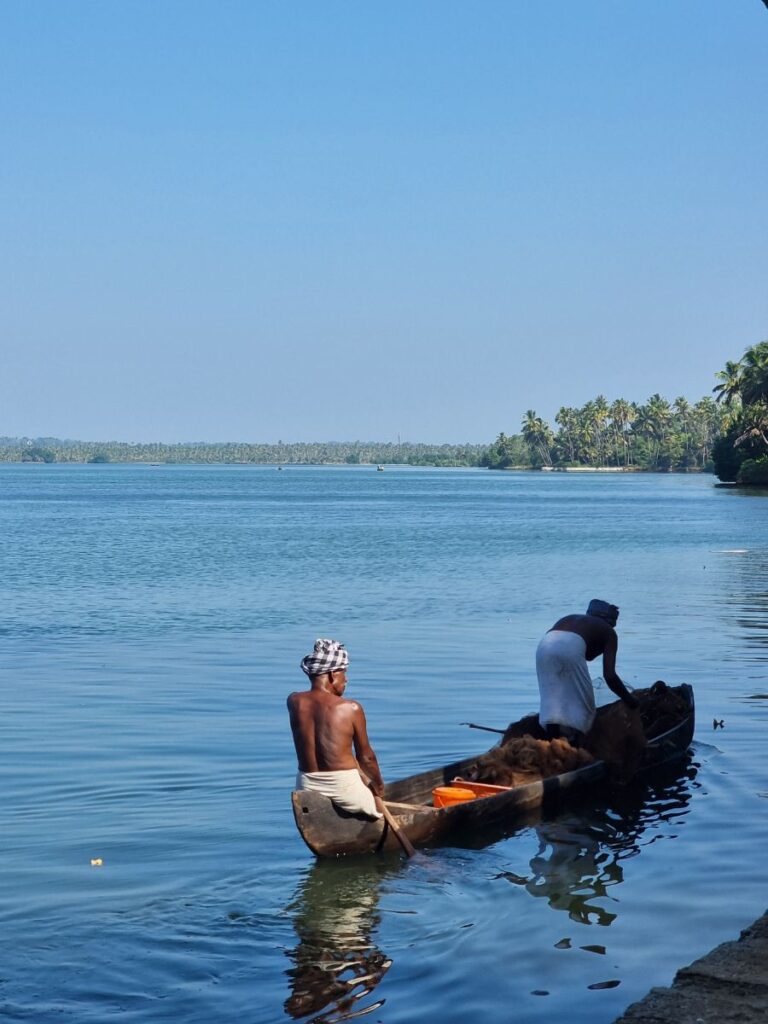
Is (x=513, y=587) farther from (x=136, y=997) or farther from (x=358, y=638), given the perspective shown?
(x=136, y=997)

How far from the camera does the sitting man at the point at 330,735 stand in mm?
10344

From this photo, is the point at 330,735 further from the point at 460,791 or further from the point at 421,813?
the point at 460,791

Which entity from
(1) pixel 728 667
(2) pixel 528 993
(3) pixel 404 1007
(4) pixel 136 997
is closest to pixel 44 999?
(4) pixel 136 997

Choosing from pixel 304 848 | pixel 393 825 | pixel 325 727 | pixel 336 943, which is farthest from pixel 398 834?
pixel 336 943

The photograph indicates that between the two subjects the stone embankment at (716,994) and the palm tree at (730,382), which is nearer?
the stone embankment at (716,994)

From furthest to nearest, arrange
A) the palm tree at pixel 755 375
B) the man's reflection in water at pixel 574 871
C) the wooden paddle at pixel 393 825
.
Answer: the palm tree at pixel 755 375 → the wooden paddle at pixel 393 825 → the man's reflection in water at pixel 574 871

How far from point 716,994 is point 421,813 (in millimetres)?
4528

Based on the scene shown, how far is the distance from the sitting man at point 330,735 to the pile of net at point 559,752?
2355 mm

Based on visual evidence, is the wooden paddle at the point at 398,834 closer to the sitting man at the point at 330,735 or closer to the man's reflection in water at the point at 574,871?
the sitting man at the point at 330,735

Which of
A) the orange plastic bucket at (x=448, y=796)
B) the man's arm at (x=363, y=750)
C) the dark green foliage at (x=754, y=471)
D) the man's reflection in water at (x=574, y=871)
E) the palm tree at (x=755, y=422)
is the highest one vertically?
the palm tree at (x=755, y=422)

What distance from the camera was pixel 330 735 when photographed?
10.4 metres

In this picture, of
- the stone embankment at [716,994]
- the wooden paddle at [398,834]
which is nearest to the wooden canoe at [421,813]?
the wooden paddle at [398,834]

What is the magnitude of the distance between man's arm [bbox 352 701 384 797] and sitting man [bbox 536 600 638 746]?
9.00 ft

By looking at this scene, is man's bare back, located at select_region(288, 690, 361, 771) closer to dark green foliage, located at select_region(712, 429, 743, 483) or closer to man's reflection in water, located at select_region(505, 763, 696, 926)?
man's reflection in water, located at select_region(505, 763, 696, 926)
